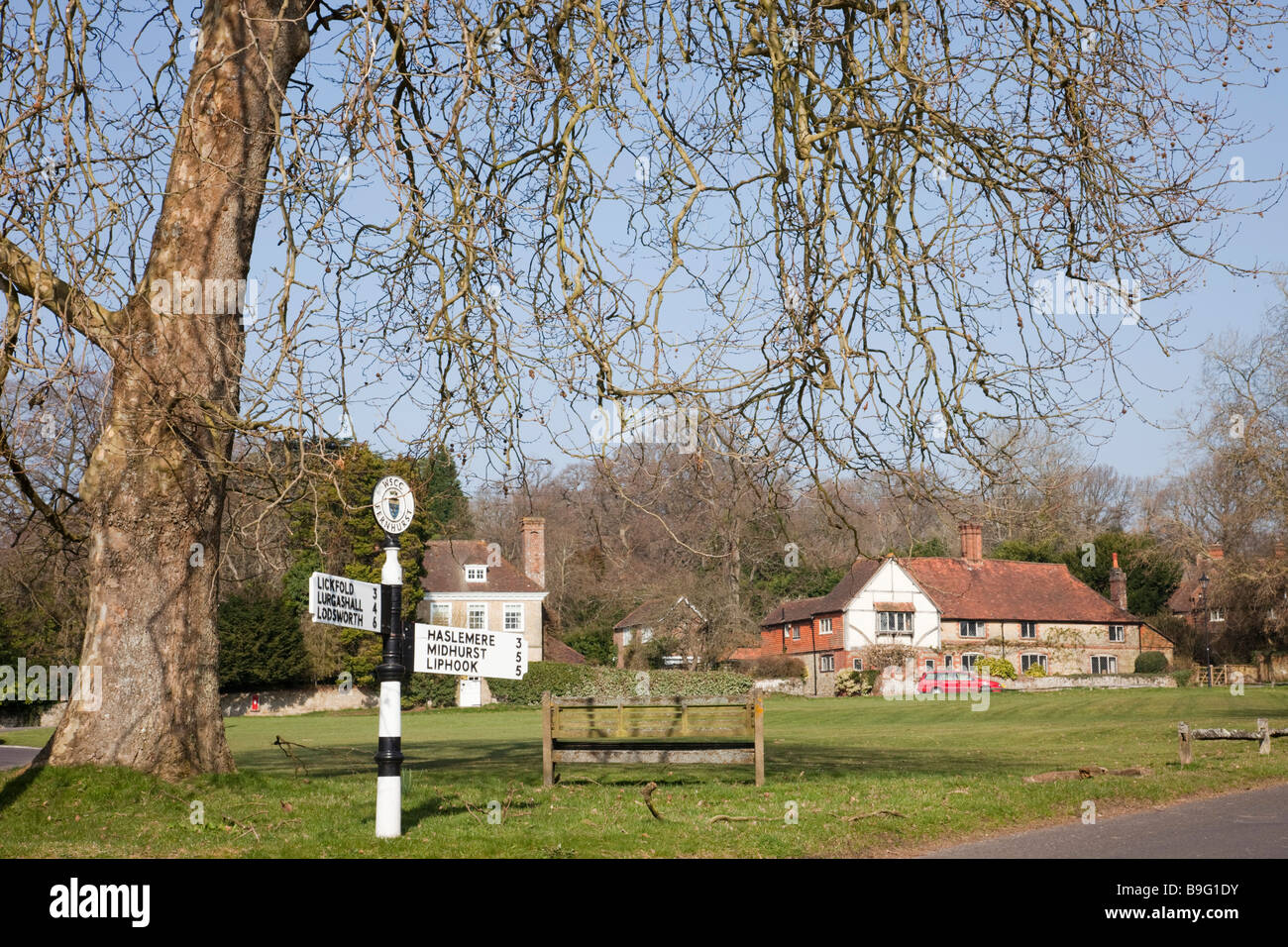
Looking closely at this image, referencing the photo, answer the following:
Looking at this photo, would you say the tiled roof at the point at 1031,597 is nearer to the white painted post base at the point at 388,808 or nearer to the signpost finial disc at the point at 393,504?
the white painted post base at the point at 388,808

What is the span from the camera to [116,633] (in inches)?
430

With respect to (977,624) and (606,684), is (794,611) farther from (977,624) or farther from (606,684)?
(606,684)

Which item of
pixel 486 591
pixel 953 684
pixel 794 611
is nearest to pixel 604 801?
pixel 953 684

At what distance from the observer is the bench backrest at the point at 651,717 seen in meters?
13.4

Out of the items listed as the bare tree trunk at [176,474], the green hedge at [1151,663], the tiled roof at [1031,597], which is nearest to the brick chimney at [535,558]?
the tiled roof at [1031,597]

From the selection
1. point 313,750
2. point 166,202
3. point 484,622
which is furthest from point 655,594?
point 166,202

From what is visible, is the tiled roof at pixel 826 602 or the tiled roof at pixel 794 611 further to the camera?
the tiled roof at pixel 794 611

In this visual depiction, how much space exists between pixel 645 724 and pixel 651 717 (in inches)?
4.3

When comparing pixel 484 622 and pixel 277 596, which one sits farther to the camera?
pixel 484 622

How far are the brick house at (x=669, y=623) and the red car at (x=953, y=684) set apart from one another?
11.5m

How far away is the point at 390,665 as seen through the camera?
8.79 metres
